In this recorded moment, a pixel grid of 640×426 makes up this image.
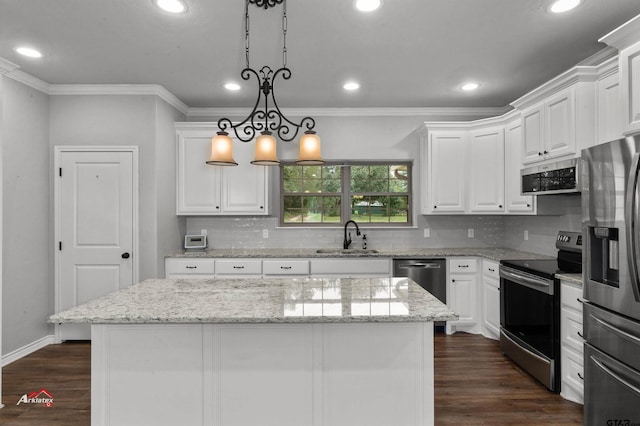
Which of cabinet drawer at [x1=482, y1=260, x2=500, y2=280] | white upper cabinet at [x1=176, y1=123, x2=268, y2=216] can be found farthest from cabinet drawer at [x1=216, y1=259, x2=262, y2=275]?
cabinet drawer at [x1=482, y1=260, x2=500, y2=280]

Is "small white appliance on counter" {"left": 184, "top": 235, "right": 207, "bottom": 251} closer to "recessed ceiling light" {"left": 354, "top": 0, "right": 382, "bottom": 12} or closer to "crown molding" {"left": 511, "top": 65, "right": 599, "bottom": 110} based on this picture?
"recessed ceiling light" {"left": 354, "top": 0, "right": 382, "bottom": 12}

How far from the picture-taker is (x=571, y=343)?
8.79 feet

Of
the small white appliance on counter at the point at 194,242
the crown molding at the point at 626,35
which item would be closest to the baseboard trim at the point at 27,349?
the small white appliance on counter at the point at 194,242

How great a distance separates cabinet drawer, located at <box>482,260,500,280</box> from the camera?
12.4 ft

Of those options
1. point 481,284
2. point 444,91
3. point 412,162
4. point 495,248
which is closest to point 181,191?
point 412,162

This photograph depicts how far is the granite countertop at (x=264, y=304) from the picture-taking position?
167 cm

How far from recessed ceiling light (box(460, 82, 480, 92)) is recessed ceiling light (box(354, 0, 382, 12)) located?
6.04ft

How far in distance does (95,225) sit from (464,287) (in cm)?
400

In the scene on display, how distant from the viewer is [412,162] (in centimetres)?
487

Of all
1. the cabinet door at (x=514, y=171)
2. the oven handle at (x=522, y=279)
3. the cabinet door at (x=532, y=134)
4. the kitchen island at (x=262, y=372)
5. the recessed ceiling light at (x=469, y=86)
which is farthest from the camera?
the recessed ceiling light at (x=469, y=86)

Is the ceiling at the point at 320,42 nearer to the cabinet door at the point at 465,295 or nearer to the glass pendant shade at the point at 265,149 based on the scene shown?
the glass pendant shade at the point at 265,149

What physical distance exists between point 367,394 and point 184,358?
907 mm

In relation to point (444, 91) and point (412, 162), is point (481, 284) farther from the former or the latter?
point (444, 91)
